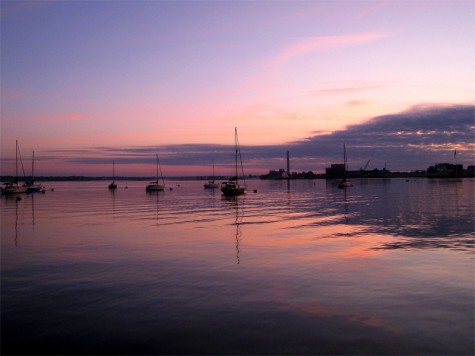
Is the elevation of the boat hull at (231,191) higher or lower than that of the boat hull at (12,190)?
lower

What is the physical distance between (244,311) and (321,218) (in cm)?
3475

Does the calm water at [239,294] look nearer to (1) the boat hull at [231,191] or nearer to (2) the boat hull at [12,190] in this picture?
(1) the boat hull at [231,191]

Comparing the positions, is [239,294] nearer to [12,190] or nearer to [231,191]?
[231,191]

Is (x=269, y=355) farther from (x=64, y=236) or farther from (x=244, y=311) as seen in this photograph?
(x=64, y=236)

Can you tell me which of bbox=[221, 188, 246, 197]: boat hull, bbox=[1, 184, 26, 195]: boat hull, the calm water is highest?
bbox=[1, 184, 26, 195]: boat hull

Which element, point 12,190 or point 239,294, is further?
point 12,190

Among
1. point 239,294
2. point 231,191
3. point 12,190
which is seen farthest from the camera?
point 12,190

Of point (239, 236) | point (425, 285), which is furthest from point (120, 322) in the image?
point (239, 236)

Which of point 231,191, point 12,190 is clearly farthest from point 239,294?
point 12,190

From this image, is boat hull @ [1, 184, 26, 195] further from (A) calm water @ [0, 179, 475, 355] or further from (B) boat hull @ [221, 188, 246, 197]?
(A) calm water @ [0, 179, 475, 355]

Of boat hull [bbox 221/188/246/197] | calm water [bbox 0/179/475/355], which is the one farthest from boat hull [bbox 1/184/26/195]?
calm water [bbox 0/179/475/355]

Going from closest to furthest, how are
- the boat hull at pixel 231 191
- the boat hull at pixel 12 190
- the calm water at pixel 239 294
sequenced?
the calm water at pixel 239 294 → the boat hull at pixel 231 191 → the boat hull at pixel 12 190

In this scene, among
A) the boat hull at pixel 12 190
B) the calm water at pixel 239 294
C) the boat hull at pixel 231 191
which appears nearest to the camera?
the calm water at pixel 239 294

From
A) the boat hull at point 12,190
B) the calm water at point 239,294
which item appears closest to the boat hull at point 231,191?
the boat hull at point 12,190
